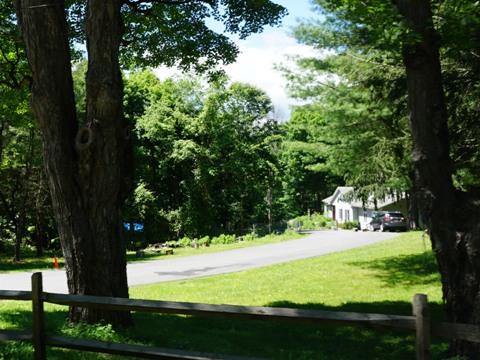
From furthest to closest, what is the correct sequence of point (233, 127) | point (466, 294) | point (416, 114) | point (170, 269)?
point (233, 127) → point (170, 269) → point (416, 114) → point (466, 294)

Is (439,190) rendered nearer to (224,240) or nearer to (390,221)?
(224,240)

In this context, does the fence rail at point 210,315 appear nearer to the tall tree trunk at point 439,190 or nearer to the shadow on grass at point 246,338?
the shadow on grass at point 246,338

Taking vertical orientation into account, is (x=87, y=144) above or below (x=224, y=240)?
above

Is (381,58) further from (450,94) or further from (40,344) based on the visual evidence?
(40,344)

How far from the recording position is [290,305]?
12.8 meters

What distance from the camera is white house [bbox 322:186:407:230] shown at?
6200cm

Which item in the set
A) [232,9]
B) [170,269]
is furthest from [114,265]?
[170,269]

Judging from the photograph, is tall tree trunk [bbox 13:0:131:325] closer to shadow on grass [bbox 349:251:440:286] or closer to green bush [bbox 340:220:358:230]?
shadow on grass [bbox 349:251:440:286]

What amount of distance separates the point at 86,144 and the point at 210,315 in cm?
399

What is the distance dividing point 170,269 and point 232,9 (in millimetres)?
13029

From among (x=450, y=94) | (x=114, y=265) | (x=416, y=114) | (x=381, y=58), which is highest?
(x=381, y=58)

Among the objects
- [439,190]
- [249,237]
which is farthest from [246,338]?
[249,237]

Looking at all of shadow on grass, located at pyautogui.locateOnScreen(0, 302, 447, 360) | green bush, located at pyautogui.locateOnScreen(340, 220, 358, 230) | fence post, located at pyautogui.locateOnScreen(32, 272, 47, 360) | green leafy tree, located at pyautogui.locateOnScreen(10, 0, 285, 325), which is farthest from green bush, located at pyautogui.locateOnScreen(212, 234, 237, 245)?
fence post, located at pyautogui.locateOnScreen(32, 272, 47, 360)

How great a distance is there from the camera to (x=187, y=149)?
44938mm
